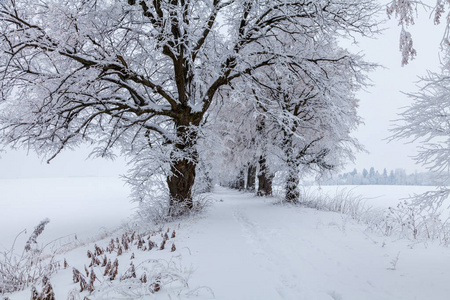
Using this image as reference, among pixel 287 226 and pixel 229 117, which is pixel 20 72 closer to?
pixel 287 226

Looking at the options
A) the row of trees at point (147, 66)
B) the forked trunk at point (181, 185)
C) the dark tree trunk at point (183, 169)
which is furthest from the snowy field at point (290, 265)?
the row of trees at point (147, 66)

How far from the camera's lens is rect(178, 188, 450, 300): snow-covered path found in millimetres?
3311

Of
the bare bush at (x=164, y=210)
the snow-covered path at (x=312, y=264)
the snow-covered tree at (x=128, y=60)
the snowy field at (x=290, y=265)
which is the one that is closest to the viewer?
the snowy field at (x=290, y=265)

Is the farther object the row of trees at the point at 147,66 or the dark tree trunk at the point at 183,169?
the dark tree trunk at the point at 183,169

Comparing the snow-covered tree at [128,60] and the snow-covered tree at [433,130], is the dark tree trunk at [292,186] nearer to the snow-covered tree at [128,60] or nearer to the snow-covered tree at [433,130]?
the snow-covered tree at [128,60]

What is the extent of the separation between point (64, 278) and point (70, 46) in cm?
560

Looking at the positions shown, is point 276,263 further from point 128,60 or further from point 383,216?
point 128,60

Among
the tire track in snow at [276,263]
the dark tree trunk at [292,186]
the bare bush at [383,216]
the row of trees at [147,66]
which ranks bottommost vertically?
the tire track in snow at [276,263]

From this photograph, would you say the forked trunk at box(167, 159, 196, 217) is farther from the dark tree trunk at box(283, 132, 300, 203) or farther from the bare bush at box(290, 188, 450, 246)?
the bare bush at box(290, 188, 450, 246)

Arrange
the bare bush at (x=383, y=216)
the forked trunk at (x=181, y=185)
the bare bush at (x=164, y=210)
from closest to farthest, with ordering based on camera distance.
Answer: the bare bush at (x=383, y=216)
the bare bush at (x=164, y=210)
the forked trunk at (x=181, y=185)

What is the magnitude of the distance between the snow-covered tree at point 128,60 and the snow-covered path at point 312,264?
3255 millimetres

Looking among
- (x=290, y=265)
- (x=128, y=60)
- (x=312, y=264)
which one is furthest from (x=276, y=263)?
(x=128, y=60)

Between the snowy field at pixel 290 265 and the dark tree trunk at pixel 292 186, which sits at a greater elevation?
the dark tree trunk at pixel 292 186

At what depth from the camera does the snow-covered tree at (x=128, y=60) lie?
6902 mm
